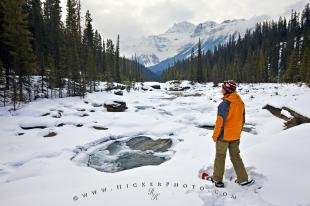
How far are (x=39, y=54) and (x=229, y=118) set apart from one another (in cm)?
3420

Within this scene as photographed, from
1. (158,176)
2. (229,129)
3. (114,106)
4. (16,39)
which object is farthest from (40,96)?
(229,129)

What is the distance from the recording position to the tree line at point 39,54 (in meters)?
25.6

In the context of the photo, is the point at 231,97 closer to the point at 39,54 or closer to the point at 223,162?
the point at 223,162

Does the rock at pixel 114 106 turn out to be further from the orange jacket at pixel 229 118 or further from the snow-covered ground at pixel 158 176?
the orange jacket at pixel 229 118

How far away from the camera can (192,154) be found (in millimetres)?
11562

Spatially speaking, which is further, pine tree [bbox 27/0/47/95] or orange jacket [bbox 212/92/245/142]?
pine tree [bbox 27/0/47/95]

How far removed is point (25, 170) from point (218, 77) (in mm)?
93587

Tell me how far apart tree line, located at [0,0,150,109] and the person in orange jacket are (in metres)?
19.5

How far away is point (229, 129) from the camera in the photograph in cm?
687

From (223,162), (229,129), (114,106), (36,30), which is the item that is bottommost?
(114,106)

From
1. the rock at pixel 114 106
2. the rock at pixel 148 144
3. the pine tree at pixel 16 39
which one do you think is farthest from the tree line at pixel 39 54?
the rock at pixel 148 144

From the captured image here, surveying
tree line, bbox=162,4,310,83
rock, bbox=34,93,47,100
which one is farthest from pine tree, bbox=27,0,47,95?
tree line, bbox=162,4,310,83

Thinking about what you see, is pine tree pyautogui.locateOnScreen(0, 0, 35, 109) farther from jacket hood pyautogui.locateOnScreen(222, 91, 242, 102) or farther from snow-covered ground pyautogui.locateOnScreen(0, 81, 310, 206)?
jacket hood pyautogui.locateOnScreen(222, 91, 242, 102)

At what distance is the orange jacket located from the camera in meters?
6.77
